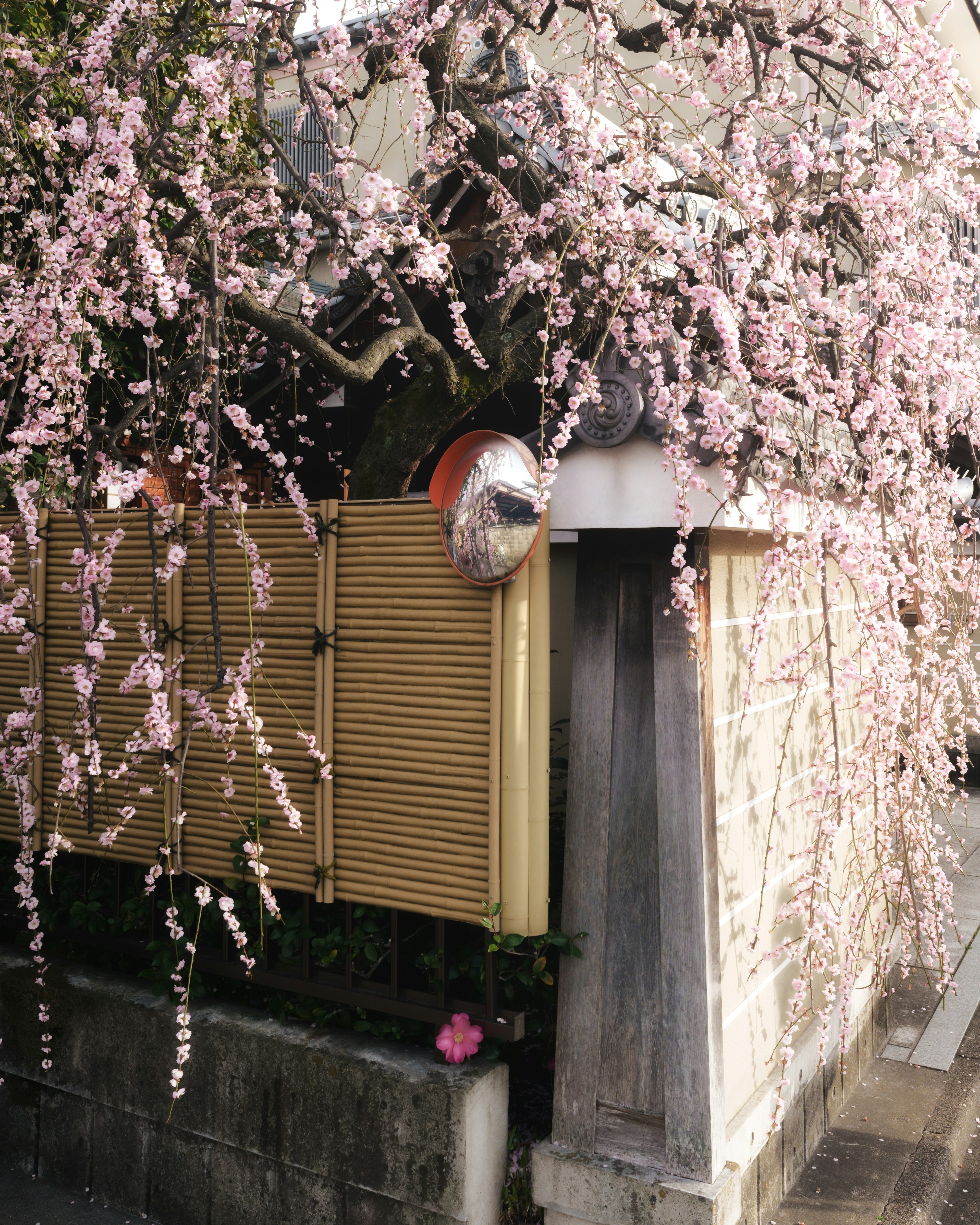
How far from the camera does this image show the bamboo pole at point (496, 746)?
312 centimetres

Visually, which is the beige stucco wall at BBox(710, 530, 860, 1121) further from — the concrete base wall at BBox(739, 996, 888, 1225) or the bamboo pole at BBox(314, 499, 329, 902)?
the bamboo pole at BBox(314, 499, 329, 902)

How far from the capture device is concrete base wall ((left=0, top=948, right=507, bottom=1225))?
3.32m

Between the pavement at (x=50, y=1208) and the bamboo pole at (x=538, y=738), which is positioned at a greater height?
the bamboo pole at (x=538, y=738)

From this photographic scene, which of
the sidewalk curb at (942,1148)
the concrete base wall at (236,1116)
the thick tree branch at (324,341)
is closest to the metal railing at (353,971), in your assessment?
the concrete base wall at (236,1116)

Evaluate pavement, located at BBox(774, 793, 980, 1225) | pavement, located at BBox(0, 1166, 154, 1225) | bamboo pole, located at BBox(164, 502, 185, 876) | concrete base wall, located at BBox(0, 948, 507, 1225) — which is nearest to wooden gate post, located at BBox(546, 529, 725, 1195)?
concrete base wall, located at BBox(0, 948, 507, 1225)

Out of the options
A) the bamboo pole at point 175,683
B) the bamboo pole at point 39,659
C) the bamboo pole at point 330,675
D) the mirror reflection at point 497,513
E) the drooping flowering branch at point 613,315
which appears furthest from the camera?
the bamboo pole at point 39,659

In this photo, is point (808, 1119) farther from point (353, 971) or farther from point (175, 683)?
point (175, 683)

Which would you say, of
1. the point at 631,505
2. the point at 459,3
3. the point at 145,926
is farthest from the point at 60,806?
the point at 459,3

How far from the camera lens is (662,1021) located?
319cm

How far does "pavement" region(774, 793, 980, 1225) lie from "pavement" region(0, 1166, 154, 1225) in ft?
8.82

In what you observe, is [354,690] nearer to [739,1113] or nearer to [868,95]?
[739,1113]

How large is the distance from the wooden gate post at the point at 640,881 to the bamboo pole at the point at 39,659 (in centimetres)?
248

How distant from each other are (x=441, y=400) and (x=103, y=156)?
5.57 ft

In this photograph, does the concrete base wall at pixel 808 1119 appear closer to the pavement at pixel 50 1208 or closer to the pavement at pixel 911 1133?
the pavement at pixel 911 1133
